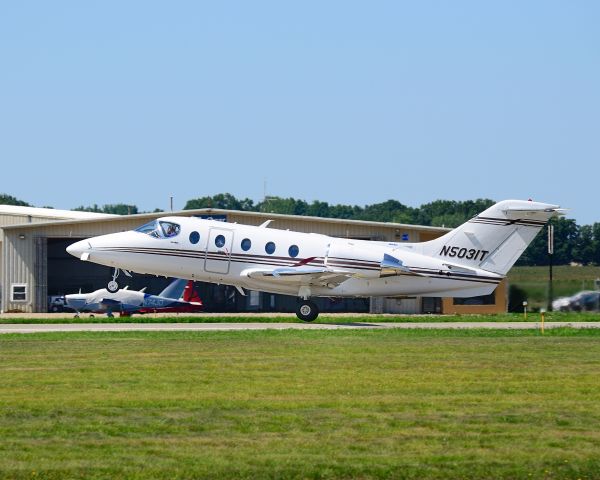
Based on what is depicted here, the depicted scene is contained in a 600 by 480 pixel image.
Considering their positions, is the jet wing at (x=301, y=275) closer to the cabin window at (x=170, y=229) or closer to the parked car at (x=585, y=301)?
the cabin window at (x=170, y=229)

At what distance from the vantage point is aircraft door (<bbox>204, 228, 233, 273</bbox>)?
38.3m

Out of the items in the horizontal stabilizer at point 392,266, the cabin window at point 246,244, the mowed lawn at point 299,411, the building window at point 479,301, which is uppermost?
the cabin window at point 246,244

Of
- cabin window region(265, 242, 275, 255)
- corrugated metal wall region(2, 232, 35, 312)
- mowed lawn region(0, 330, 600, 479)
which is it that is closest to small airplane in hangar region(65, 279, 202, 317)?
corrugated metal wall region(2, 232, 35, 312)

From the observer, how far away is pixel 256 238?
127ft

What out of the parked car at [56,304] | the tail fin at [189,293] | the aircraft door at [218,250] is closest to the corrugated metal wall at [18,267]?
the parked car at [56,304]

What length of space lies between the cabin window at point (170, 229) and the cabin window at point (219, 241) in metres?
1.43

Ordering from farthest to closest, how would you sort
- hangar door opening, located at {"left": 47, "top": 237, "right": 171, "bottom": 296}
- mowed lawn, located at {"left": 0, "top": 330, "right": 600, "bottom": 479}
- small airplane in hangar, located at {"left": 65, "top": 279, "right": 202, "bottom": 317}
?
A: hangar door opening, located at {"left": 47, "top": 237, "right": 171, "bottom": 296} → small airplane in hangar, located at {"left": 65, "top": 279, "right": 202, "bottom": 317} → mowed lawn, located at {"left": 0, "top": 330, "right": 600, "bottom": 479}

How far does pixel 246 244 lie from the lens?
38438 mm

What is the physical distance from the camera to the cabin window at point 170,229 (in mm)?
38500

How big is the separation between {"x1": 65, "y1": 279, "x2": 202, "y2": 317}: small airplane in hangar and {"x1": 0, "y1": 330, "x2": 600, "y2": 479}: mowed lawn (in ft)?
82.9

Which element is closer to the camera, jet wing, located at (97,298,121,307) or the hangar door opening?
jet wing, located at (97,298,121,307)

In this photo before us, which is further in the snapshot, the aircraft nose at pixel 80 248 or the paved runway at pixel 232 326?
the aircraft nose at pixel 80 248

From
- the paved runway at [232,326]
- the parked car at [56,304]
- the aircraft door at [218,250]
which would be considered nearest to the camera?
the paved runway at [232,326]

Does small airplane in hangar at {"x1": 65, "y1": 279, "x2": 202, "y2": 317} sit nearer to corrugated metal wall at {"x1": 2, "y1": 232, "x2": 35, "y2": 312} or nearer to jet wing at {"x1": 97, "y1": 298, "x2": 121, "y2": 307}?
jet wing at {"x1": 97, "y1": 298, "x2": 121, "y2": 307}
